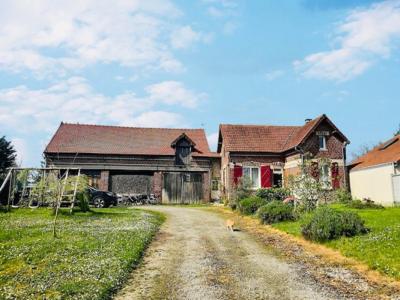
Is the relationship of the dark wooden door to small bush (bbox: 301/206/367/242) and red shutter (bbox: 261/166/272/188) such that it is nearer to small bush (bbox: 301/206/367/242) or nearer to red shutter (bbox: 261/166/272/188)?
red shutter (bbox: 261/166/272/188)

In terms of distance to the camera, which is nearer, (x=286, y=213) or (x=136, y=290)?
(x=136, y=290)

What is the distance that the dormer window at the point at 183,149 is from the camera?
126 ft

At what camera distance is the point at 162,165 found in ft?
125

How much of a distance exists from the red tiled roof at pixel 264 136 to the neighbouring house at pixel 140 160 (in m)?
4.54

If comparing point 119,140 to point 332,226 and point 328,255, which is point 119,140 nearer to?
point 332,226

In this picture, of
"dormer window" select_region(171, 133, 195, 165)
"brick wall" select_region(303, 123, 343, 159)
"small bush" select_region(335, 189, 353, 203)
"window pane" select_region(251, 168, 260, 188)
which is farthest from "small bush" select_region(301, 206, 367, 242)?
"dormer window" select_region(171, 133, 195, 165)

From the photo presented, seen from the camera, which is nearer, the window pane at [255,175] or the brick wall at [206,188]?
the window pane at [255,175]

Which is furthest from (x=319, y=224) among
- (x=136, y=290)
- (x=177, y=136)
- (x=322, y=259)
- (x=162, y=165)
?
(x=177, y=136)

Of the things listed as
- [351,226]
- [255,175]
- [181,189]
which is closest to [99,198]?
[181,189]

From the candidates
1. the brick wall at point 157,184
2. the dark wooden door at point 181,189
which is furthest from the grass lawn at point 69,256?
the brick wall at point 157,184

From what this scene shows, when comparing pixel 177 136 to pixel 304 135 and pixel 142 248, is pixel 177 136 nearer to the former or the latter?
pixel 304 135

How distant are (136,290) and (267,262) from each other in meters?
4.18

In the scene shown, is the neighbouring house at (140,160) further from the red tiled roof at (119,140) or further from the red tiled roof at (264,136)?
the red tiled roof at (264,136)

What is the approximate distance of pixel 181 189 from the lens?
118ft
